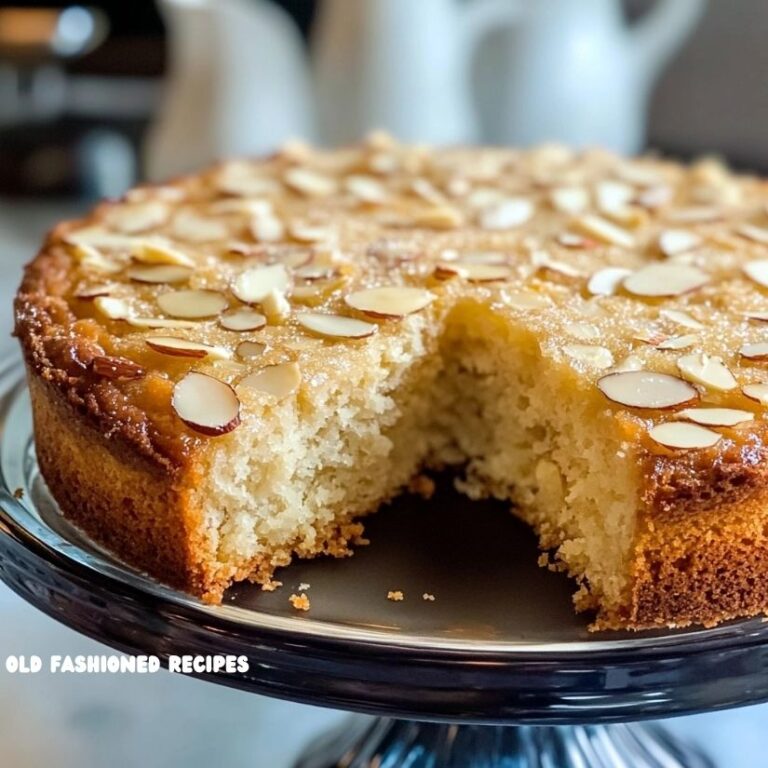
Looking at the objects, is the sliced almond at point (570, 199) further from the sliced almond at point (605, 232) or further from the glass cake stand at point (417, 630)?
the glass cake stand at point (417, 630)

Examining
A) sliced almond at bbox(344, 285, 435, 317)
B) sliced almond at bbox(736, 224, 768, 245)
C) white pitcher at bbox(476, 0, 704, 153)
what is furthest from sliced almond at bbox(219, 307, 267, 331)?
white pitcher at bbox(476, 0, 704, 153)

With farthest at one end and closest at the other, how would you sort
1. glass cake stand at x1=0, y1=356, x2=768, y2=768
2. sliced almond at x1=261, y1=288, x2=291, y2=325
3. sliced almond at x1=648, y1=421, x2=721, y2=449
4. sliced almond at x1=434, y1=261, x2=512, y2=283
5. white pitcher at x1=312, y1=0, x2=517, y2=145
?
white pitcher at x1=312, y1=0, x2=517, y2=145 < sliced almond at x1=434, y1=261, x2=512, y2=283 < sliced almond at x1=261, y1=288, x2=291, y2=325 < sliced almond at x1=648, y1=421, x2=721, y2=449 < glass cake stand at x1=0, y1=356, x2=768, y2=768

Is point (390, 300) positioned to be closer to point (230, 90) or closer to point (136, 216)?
point (136, 216)

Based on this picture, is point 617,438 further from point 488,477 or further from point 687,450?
point 488,477

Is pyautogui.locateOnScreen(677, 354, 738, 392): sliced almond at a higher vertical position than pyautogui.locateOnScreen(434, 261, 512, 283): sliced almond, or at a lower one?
lower

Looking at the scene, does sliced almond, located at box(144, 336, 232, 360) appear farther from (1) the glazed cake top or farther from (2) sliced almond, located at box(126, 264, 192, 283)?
(2) sliced almond, located at box(126, 264, 192, 283)

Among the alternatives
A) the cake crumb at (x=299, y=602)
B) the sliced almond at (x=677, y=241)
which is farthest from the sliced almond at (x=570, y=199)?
the cake crumb at (x=299, y=602)

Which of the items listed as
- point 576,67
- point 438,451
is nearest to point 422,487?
point 438,451
